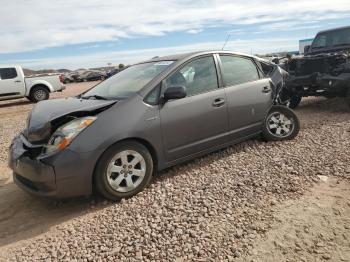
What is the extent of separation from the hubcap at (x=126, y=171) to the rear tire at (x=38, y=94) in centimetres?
1364

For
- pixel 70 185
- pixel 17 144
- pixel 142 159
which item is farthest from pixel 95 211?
pixel 17 144

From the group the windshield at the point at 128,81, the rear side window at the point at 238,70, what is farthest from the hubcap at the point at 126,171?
the rear side window at the point at 238,70

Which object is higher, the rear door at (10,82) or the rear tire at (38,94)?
the rear door at (10,82)

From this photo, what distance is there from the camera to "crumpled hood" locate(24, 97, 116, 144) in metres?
3.97

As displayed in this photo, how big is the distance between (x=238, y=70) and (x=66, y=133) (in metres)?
2.81

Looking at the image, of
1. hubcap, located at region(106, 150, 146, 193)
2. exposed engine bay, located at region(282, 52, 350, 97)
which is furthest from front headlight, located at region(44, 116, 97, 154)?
exposed engine bay, located at region(282, 52, 350, 97)

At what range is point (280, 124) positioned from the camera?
604cm

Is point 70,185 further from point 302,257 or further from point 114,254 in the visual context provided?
point 302,257

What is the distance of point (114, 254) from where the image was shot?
3.13 m

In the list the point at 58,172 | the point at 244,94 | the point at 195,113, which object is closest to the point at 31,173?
the point at 58,172

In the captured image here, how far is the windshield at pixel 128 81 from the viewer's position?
455 centimetres

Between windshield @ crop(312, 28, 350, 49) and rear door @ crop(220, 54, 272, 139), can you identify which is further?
windshield @ crop(312, 28, 350, 49)

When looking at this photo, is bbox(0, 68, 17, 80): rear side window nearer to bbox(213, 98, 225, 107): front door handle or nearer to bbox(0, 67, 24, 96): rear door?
bbox(0, 67, 24, 96): rear door

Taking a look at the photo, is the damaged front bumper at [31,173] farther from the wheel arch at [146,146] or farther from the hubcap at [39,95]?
→ the hubcap at [39,95]
